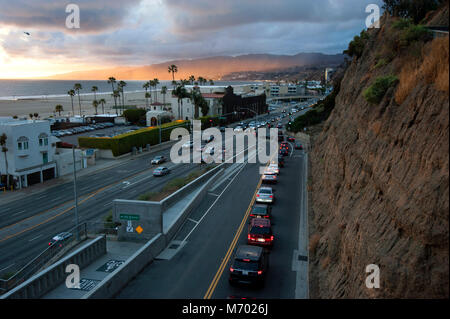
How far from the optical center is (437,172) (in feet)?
32.8

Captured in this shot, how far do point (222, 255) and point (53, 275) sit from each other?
29.3 feet

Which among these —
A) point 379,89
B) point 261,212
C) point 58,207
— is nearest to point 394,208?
point 379,89

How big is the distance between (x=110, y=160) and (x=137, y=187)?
820 inches

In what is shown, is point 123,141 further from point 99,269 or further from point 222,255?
point 222,255

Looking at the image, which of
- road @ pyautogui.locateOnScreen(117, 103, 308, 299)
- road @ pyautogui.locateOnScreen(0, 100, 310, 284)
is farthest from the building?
road @ pyautogui.locateOnScreen(117, 103, 308, 299)

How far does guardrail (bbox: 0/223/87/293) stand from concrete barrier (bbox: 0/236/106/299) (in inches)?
87.8

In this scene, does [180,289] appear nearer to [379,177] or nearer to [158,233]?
[158,233]

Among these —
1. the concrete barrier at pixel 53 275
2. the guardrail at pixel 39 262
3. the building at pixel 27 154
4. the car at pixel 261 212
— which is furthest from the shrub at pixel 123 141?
the concrete barrier at pixel 53 275

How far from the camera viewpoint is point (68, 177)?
51.5m

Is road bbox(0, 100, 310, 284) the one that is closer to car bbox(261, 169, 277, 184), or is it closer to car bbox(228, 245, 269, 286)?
car bbox(261, 169, 277, 184)

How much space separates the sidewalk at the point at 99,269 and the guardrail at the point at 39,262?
2494 mm

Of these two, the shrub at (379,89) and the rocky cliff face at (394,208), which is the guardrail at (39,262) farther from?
the shrub at (379,89)

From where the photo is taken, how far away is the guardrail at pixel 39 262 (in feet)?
60.1
